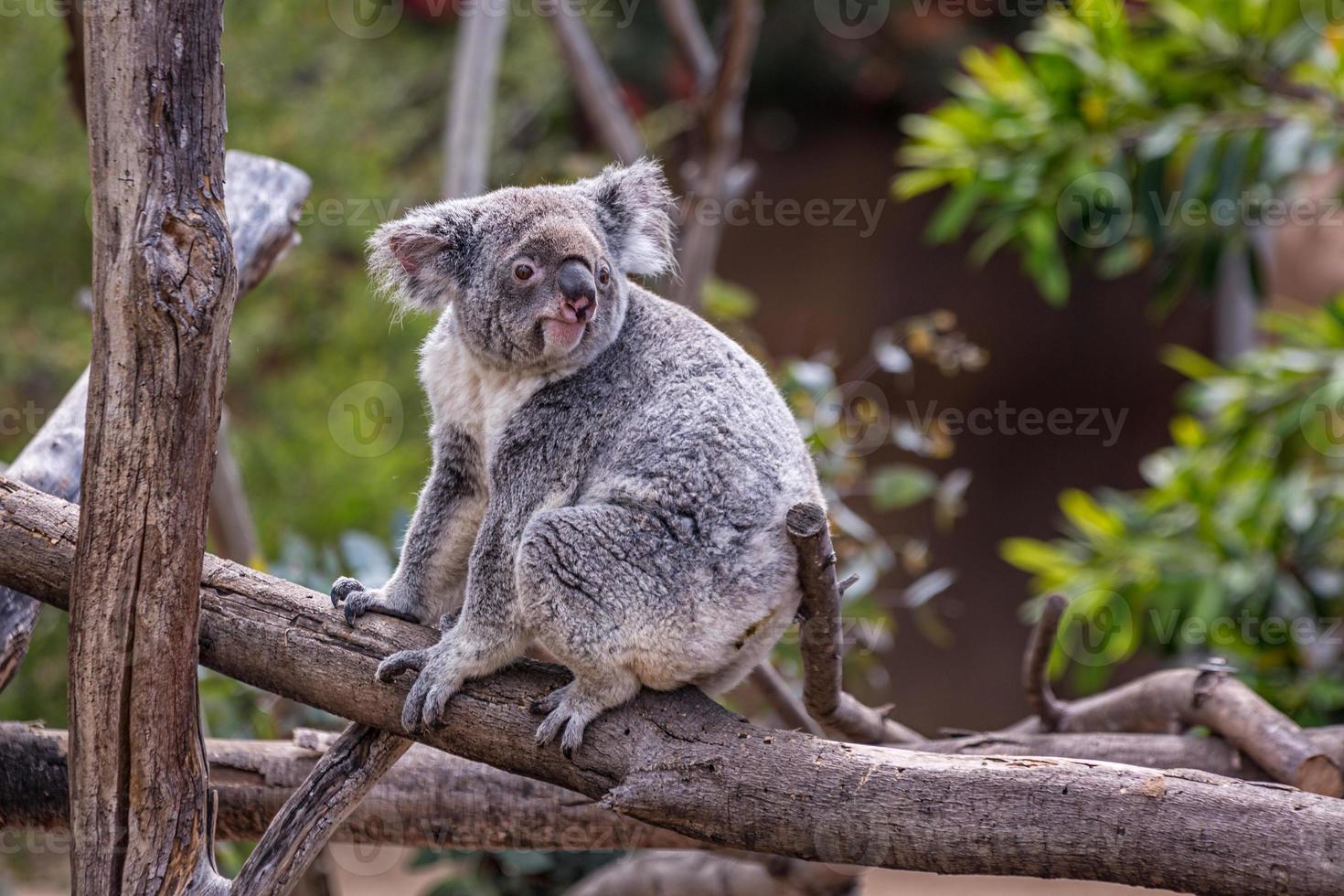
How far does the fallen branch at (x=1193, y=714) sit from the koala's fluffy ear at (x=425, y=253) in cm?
155

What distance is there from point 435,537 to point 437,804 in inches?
27.1

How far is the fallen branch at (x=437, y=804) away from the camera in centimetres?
281

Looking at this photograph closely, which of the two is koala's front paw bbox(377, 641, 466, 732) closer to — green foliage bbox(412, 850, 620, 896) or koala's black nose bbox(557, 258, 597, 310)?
koala's black nose bbox(557, 258, 597, 310)

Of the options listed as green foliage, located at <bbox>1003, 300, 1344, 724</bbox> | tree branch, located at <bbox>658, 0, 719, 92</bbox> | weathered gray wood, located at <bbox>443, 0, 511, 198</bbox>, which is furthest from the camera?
weathered gray wood, located at <bbox>443, 0, 511, 198</bbox>

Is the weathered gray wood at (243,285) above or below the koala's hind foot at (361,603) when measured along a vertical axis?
above

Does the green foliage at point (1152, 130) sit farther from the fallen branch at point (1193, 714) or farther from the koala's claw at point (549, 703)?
the koala's claw at point (549, 703)

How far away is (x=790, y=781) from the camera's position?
1.96m

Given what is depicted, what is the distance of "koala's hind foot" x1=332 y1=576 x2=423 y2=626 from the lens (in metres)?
2.41

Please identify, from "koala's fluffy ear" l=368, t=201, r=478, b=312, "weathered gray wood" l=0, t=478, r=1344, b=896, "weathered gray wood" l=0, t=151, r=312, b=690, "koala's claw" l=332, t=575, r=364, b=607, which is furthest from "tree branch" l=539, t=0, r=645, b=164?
"weathered gray wood" l=0, t=478, r=1344, b=896

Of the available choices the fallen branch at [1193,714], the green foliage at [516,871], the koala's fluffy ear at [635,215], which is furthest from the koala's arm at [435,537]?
the green foliage at [516,871]

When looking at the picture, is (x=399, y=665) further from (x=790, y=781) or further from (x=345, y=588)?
(x=790, y=781)

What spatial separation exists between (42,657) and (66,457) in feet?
12.1

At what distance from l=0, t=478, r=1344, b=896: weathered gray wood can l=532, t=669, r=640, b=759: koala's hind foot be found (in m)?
0.03

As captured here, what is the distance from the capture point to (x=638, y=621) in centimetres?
221
